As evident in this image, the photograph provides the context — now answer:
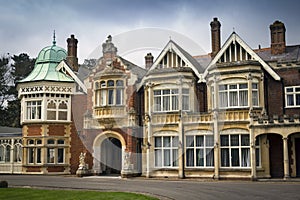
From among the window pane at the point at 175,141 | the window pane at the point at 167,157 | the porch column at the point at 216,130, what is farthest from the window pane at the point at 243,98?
the window pane at the point at 167,157

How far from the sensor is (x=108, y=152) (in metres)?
33.8

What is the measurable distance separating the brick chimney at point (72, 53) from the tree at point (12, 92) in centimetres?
2241

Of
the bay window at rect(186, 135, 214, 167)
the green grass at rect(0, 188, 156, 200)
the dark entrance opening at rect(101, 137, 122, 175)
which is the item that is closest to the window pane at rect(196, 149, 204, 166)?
the bay window at rect(186, 135, 214, 167)

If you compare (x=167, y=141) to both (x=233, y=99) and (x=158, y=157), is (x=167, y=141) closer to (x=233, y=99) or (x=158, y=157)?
(x=158, y=157)

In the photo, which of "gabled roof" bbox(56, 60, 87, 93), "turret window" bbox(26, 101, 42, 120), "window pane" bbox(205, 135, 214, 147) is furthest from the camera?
"gabled roof" bbox(56, 60, 87, 93)

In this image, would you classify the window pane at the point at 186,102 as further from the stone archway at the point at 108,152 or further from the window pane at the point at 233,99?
the stone archway at the point at 108,152

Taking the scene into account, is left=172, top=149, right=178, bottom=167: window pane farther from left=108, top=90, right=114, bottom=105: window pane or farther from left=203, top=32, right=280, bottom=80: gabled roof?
left=108, top=90, right=114, bottom=105: window pane

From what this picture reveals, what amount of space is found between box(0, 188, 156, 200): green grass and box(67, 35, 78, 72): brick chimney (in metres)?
19.2

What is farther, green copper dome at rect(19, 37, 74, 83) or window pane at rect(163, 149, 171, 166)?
green copper dome at rect(19, 37, 74, 83)

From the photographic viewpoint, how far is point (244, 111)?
28.0 metres

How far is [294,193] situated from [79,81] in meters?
22.3

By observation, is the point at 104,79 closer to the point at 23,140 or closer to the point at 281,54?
the point at 23,140

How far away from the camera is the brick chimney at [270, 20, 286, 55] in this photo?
30.6 metres

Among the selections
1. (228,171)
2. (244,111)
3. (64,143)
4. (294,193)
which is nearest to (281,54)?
(244,111)
